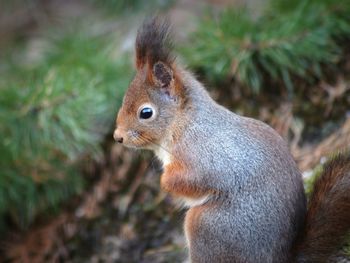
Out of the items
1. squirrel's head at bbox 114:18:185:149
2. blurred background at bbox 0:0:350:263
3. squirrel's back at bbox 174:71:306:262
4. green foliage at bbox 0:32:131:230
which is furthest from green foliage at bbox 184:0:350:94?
squirrel's back at bbox 174:71:306:262

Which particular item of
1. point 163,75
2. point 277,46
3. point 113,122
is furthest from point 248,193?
point 113,122

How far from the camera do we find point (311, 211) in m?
1.64

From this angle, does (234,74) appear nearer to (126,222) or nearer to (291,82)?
(291,82)

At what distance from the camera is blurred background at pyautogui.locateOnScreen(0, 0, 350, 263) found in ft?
8.22

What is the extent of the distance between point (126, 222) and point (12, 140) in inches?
20.5

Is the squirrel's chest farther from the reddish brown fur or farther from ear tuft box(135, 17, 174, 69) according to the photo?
ear tuft box(135, 17, 174, 69)

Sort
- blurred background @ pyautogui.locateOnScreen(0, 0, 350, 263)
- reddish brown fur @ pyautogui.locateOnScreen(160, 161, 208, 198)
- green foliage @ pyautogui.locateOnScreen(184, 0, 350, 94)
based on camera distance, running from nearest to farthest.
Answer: reddish brown fur @ pyautogui.locateOnScreen(160, 161, 208, 198)
blurred background @ pyautogui.locateOnScreen(0, 0, 350, 263)
green foliage @ pyautogui.locateOnScreen(184, 0, 350, 94)

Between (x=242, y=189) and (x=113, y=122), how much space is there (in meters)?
1.22

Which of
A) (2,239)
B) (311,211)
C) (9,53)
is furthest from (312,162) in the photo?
(9,53)

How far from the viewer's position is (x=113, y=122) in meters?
2.80

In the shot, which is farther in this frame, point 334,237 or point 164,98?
point 164,98

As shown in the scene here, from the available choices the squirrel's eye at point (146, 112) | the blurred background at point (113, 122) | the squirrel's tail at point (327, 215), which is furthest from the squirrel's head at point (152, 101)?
the blurred background at point (113, 122)

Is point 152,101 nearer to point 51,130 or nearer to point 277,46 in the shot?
point 51,130

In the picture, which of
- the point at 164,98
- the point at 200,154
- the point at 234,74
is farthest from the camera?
the point at 234,74
